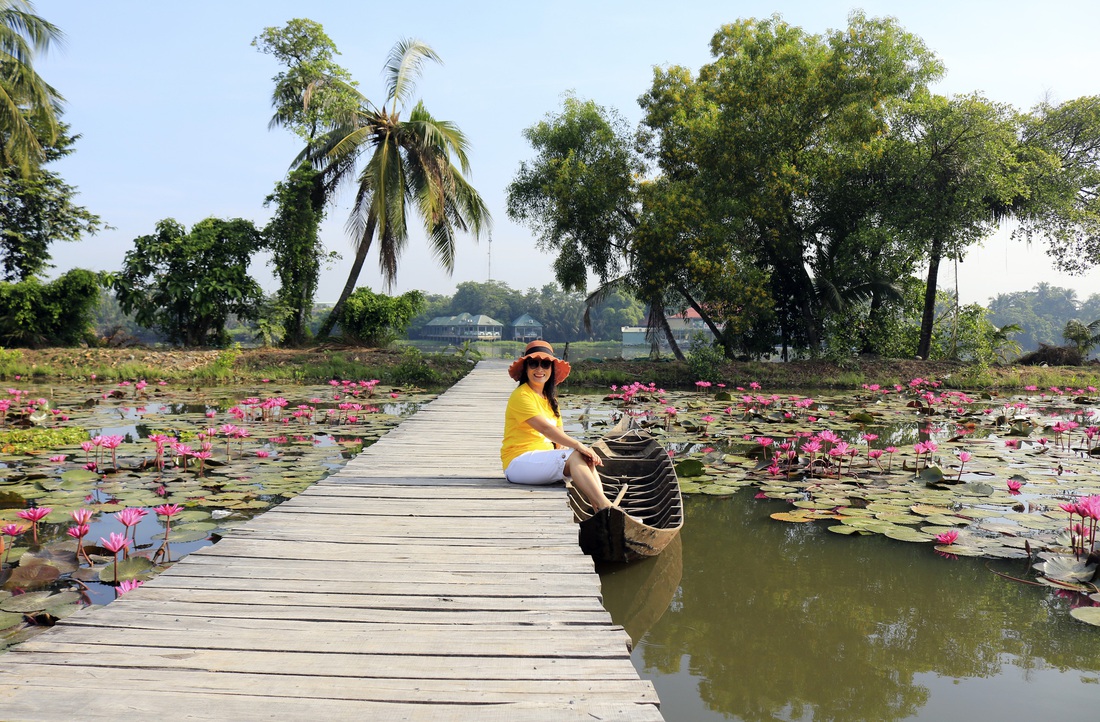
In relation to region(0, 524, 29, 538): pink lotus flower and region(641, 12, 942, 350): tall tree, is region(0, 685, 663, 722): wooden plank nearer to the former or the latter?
region(0, 524, 29, 538): pink lotus flower

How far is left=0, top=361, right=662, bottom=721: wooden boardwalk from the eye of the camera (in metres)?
1.63

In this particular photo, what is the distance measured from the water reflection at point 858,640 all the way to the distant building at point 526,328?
47.9 metres

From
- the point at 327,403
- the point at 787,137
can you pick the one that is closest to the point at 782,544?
the point at 327,403

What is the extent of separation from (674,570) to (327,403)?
22.8ft

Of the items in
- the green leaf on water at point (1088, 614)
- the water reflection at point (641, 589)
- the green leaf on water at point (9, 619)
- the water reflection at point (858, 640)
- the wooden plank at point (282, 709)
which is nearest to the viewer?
the wooden plank at point (282, 709)

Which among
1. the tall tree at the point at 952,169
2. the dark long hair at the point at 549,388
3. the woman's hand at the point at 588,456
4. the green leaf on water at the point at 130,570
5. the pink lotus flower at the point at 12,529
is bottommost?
the green leaf on water at the point at 130,570

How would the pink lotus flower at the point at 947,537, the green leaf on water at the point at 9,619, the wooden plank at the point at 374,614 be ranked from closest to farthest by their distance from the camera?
the wooden plank at the point at 374,614, the green leaf on water at the point at 9,619, the pink lotus flower at the point at 947,537

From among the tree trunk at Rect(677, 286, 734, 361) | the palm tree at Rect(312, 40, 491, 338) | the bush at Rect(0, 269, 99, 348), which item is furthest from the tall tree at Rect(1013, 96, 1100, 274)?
the bush at Rect(0, 269, 99, 348)

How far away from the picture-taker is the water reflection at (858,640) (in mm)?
2355

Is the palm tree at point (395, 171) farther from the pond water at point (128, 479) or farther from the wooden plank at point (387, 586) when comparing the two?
the wooden plank at point (387, 586)

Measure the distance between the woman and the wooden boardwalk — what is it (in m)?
0.46

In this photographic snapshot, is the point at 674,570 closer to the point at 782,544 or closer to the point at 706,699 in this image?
the point at 782,544

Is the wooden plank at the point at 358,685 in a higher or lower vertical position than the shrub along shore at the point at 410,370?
lower

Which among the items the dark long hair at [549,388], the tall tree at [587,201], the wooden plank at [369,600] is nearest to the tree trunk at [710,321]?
the tall tree at [587,201]
